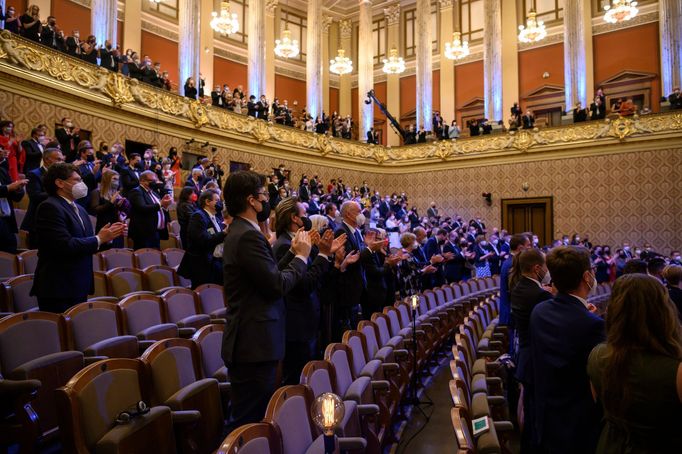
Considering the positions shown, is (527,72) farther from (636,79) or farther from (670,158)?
(670,158)

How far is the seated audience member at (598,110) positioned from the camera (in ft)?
46.8

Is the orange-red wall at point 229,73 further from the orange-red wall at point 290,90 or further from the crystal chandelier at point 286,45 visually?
the crystal chandelier at point 286,45

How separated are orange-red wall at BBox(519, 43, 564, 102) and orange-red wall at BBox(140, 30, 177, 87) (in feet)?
38.9

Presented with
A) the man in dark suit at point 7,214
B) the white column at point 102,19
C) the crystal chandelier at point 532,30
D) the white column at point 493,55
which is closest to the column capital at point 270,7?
the white column at point 493,55

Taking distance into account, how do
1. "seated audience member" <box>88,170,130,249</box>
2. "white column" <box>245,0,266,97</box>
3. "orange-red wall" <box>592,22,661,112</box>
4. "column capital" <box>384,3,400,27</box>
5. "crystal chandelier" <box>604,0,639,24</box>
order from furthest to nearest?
"column capital" <box>384,3,400,27</box> < "orange-red wall" <box>592,22,661,112</box> < "white column" <box>245,0,266,97</box> < "crystal chandelier" <box>604,0,639,24</box> < "seated audience member" <box>88,170,130,249</box>

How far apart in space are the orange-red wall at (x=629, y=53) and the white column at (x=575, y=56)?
2.89ft

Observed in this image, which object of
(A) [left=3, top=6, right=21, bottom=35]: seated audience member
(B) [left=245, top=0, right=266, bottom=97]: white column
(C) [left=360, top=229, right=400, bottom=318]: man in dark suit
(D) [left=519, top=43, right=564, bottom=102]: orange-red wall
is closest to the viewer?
(C) [left=360, top=229, right=400, bottom=318]: man in dark suit

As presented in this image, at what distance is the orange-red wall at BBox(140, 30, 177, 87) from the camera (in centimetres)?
1541

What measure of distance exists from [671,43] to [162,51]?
1536cm

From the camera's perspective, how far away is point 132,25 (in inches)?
579

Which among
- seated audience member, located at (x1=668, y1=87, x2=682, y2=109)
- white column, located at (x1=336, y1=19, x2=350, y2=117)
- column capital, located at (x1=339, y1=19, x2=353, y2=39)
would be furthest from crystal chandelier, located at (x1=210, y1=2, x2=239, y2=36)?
seated audience member, located at (x1=668, y1=87, x2=682, y2=109)

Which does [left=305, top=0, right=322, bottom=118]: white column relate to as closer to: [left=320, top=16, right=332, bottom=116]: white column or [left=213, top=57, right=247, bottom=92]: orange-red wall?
[left=213, top=57, right=247, bottom=92]: orange-red wall

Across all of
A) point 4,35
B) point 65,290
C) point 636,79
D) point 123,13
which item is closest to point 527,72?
point 636,79

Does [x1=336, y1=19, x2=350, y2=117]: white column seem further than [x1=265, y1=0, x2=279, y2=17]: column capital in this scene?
Yes
